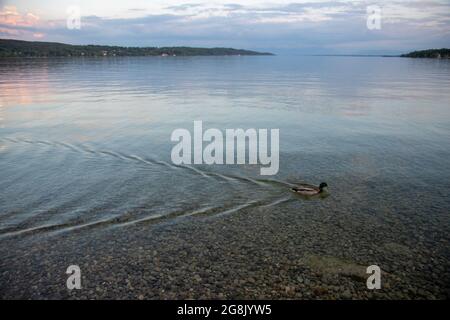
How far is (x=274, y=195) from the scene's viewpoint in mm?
14781

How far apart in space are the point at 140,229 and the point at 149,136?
1308cm

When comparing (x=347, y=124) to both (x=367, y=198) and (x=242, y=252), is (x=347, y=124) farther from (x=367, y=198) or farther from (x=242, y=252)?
(x=242, y=252)

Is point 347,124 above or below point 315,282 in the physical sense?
above

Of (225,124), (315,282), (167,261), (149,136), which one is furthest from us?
(225,124)

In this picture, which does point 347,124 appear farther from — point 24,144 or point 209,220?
point 24,144

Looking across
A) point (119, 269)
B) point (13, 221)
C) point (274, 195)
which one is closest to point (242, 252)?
point (119, 269)

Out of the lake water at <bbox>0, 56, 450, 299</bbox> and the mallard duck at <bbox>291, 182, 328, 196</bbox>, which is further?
the mallard duck at <bbox>291, 182, 328, 196</bbox>

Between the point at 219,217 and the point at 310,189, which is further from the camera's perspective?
the point at 310,189

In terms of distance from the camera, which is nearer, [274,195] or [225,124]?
[274,195]

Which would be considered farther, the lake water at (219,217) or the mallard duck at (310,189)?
the mallard duck at (310,189)

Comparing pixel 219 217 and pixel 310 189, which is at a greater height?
pixel 310 189
